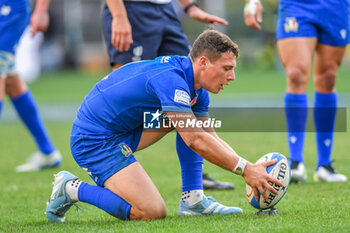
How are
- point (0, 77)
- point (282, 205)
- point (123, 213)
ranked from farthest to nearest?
point (0, 77) → point (282, 205) → point (123, 213)

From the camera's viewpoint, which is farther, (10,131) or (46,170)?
(10,131)

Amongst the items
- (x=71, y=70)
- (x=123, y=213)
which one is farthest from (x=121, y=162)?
(x=71, y=70)

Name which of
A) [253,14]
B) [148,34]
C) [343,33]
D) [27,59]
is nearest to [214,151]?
[148,34]

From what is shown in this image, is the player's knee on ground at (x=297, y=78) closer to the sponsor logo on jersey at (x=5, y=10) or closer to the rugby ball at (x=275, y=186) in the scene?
the rugby ball at (x=275, y=186)

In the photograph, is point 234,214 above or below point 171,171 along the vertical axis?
above

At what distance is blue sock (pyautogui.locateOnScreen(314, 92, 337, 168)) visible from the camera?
5508mm

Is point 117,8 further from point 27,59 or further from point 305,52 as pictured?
point 27,59

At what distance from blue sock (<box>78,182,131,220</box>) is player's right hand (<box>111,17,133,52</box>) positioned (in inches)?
49.0

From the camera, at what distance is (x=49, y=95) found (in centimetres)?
1587

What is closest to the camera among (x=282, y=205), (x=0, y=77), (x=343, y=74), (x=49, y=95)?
(x=282, y=205)

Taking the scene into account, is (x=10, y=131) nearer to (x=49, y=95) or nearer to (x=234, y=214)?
(x=49, y=95)

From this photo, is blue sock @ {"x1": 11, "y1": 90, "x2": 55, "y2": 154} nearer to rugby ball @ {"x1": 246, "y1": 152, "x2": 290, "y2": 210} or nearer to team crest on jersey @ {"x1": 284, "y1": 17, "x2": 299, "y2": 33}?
team crest on jersey @ {"x1": 284, "y1": 17, "x2": 299, "y2": 33}

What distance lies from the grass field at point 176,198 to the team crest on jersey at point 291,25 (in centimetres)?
133

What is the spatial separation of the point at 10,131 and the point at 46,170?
3.95 m
